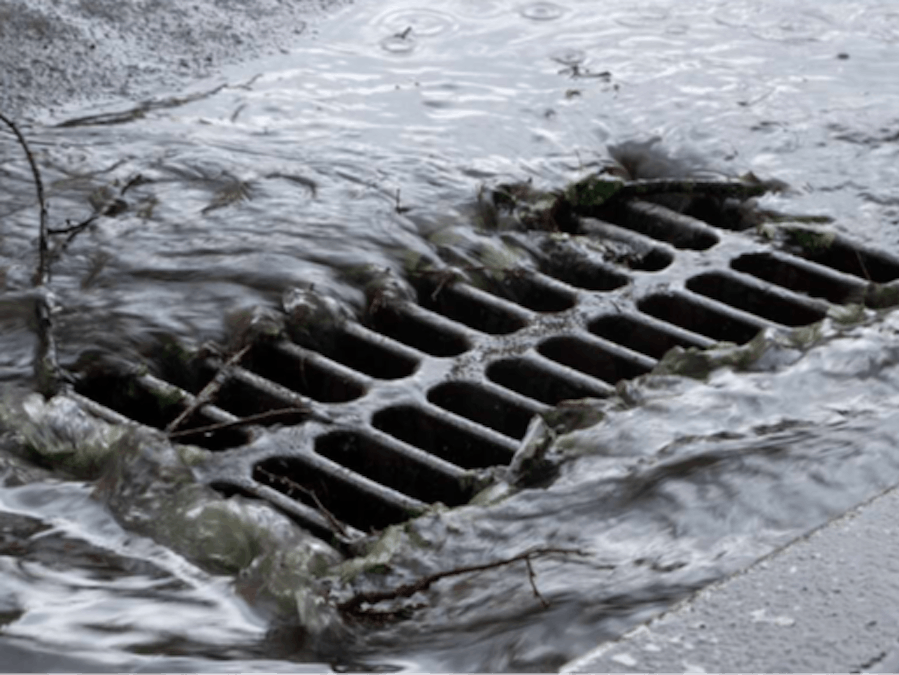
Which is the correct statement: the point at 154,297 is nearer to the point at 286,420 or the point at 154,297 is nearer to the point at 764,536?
the point at 286,420

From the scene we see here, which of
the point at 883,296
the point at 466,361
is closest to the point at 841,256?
the point at 883,296

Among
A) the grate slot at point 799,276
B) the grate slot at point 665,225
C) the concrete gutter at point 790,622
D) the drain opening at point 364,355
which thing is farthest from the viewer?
the grate slot at point 665,225

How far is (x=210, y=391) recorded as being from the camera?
341 centimetres

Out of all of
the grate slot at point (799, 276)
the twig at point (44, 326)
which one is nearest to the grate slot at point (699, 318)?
the grate slot at point (799, 276)

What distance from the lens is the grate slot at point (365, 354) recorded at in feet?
11.9

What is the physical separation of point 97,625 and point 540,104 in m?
2.62

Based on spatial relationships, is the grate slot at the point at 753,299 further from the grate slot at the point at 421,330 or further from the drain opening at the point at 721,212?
the grate slot at the point at 421,330

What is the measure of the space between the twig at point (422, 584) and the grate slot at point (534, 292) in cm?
117

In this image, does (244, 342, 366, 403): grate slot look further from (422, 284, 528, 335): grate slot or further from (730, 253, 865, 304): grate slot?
(730, 253, 865, 304): grate slot

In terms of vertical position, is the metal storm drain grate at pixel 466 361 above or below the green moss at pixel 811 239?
below

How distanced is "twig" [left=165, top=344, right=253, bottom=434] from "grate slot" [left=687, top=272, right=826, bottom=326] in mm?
1083

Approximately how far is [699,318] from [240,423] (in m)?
1.11

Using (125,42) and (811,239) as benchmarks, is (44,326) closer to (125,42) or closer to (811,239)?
(811,239)

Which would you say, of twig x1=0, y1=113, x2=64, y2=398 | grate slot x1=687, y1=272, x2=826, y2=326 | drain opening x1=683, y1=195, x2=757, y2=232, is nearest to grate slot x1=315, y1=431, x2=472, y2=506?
twig x1=0, y1=113, x2=64, y2=398
